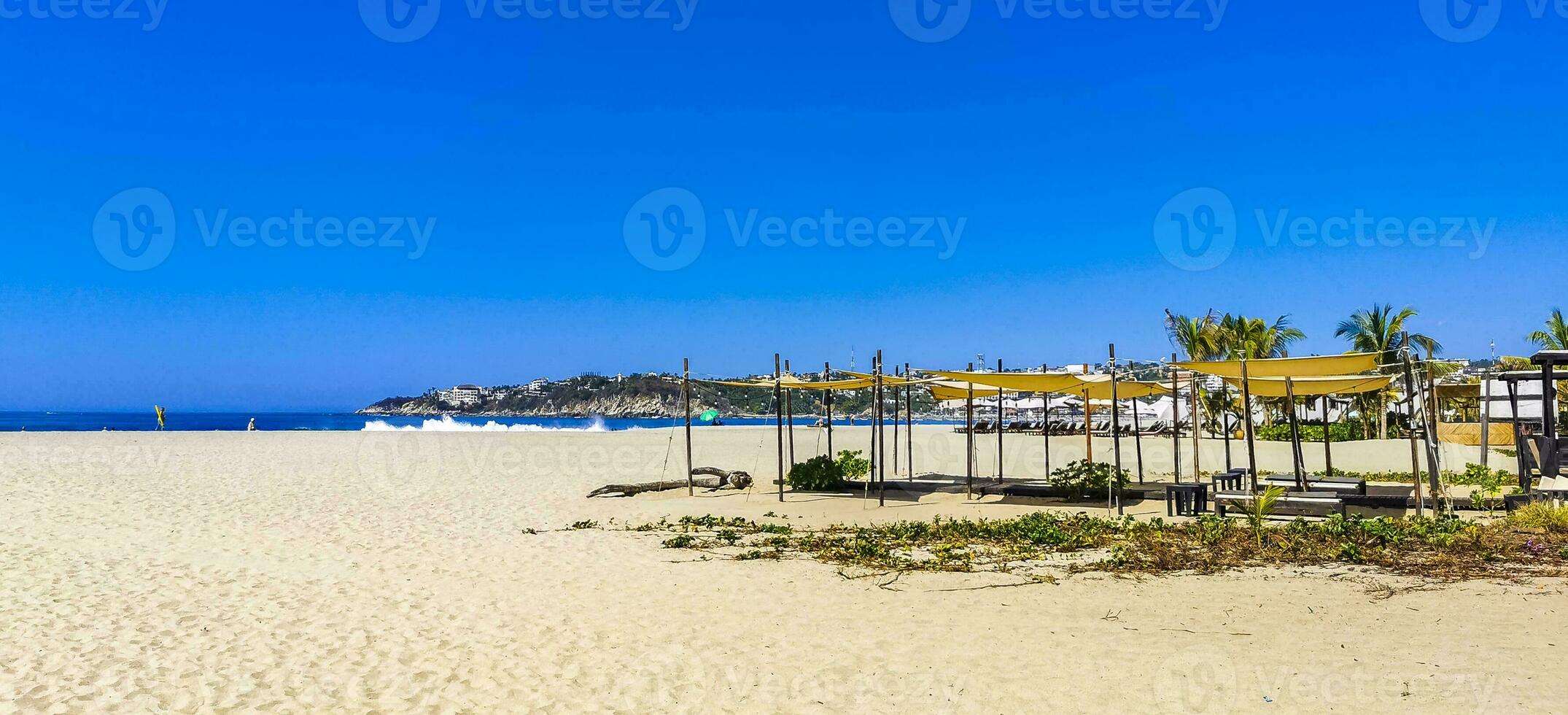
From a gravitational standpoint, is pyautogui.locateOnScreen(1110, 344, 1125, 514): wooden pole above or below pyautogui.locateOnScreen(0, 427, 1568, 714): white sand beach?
above

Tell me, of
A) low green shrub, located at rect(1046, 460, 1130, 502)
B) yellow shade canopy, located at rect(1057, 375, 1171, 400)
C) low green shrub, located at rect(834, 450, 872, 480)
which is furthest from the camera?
low green shrub, located at rect(834, 450, 872, 480)

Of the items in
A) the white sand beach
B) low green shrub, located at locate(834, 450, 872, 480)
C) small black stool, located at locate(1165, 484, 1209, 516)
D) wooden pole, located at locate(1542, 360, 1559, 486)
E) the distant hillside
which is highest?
the distant hillside

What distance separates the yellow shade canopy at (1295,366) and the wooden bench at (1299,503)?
5.12ft

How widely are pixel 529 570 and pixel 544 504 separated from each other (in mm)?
5497

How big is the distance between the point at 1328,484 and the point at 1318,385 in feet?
10.8

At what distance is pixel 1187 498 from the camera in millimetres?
11961

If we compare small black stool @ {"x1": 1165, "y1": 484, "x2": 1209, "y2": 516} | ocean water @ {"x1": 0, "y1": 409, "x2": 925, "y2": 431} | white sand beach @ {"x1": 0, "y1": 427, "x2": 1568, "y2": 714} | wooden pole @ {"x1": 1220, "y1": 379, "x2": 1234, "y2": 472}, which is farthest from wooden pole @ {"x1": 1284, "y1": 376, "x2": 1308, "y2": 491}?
ocean water @ {"x1": 0, "y1": 409, "x2": 925, "y2": 431}

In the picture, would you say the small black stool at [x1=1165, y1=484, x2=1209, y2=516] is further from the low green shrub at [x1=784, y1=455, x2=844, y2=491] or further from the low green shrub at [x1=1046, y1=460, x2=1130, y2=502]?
the low green shrub at [x1=784, y1=455, x2=844, y2=491]

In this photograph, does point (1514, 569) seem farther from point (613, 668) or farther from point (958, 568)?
point (613, 668)

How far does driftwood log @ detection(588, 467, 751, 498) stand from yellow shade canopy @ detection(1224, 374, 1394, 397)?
7913 millimetres

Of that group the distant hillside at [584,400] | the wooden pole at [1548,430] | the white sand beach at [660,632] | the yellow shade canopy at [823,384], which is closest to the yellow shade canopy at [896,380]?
the yellow shade canopy at [823,384]

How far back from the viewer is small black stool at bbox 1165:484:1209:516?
1177cm

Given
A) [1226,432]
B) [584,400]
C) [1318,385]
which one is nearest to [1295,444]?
[1226,432]

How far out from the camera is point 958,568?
8.44m
